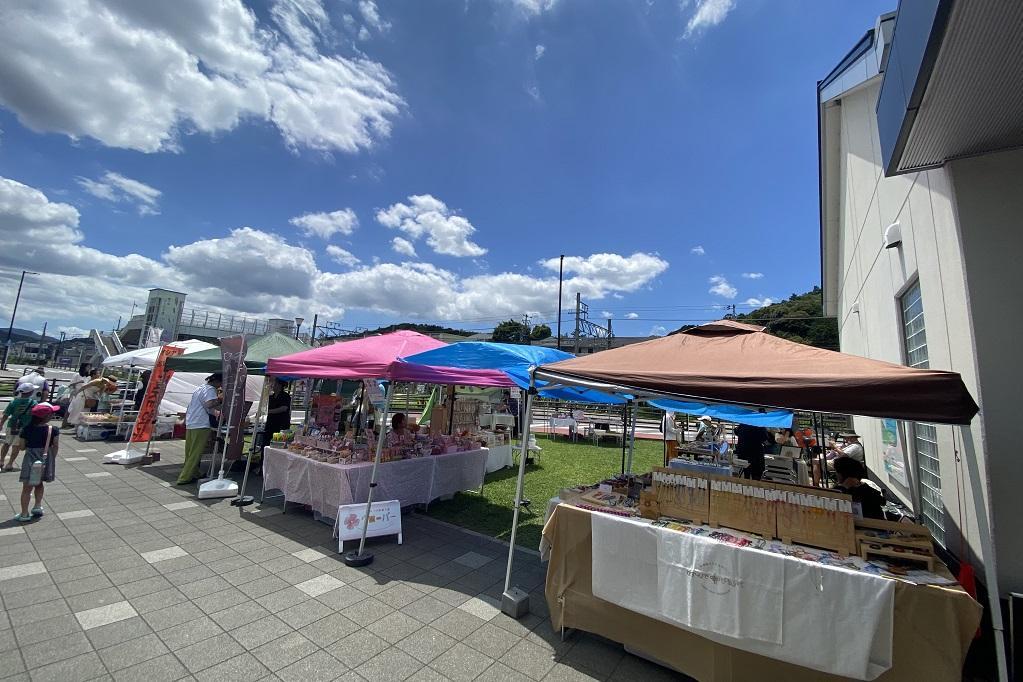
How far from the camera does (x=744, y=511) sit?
10.1 feet

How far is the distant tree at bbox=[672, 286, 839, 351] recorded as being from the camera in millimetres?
31953

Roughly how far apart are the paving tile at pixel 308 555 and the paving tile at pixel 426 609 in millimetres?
1484

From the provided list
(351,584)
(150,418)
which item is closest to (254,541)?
(351,584)

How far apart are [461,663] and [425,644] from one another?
36 centimetres

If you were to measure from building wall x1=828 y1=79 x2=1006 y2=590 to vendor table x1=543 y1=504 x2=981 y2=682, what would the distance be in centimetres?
73

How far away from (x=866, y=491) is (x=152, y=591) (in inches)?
257

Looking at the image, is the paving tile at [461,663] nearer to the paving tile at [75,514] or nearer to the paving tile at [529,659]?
the paving tile at [529,659]

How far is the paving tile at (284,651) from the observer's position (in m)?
2.79

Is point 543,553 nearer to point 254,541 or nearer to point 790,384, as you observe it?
point 790,384

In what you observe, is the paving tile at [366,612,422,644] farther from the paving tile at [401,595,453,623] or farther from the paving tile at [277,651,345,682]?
the paving tile at [277,651,345,682]

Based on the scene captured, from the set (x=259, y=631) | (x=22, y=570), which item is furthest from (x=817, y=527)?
(x=22, y=570)

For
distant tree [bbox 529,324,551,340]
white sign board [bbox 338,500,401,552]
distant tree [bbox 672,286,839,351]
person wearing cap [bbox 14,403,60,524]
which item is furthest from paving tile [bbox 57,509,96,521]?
A: distant tree [bbox 529,324,551,340]

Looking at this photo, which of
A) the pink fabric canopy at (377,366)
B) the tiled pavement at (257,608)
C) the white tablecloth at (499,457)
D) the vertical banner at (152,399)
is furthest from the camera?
the white tablecloth at (499,457)

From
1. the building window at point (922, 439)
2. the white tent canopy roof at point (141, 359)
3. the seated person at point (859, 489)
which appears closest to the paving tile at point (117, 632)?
the seated person at point (859, 489)
